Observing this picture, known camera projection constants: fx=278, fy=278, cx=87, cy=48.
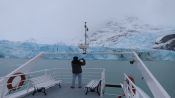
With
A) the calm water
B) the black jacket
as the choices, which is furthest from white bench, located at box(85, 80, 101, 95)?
the calm water

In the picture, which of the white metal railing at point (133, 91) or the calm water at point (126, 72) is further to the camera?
the calm water at point (126, 72)

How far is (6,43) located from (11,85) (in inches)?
2199

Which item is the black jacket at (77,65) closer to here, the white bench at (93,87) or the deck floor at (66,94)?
the deck floor at (66,94)

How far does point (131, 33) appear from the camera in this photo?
12056 centimetres

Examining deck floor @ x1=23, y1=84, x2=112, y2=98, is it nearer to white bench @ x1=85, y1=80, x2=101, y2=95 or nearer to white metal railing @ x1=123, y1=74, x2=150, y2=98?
white bench @ x1=85, y1=80, x2=101, y2=95

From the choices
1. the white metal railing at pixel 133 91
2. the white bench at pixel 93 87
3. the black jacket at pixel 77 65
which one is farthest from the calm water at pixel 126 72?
the white metal railing at pixel 133 91

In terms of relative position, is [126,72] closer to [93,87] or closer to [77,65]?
[77,65]

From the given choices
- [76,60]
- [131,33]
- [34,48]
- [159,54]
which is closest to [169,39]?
[159,54]

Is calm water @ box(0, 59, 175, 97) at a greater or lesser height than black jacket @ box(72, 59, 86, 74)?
lesser

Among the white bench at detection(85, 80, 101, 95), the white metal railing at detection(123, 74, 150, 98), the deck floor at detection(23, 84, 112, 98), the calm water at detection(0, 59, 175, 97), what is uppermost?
the white metal railing at detection(123, 74, 150, 98)

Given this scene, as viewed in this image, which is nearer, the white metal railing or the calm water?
the white metal railing

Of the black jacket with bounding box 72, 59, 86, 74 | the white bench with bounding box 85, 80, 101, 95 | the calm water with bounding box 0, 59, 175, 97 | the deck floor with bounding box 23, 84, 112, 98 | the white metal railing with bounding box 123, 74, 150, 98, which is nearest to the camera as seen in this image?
the white metal railing with bounding box 123, 74, 150, 98

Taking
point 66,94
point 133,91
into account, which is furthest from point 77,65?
point 133,91

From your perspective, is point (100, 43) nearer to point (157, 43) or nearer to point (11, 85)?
point (157, 43)
